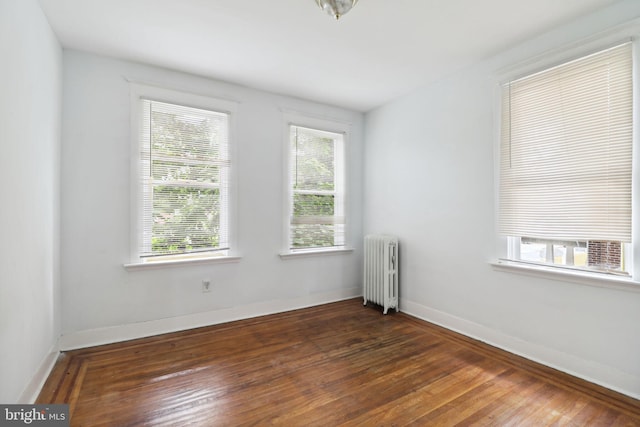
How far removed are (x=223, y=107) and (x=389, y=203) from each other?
7.85 feet

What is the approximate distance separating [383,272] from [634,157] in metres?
2.43

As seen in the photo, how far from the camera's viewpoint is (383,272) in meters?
3.72

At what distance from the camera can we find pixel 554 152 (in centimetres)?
242

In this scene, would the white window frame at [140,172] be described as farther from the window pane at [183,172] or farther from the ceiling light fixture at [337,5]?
the ceiling light fixture at [337,5]

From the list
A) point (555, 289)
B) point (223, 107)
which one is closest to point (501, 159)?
point (555, 289)

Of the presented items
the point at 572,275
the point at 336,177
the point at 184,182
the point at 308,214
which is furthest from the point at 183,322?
the point at 572,275

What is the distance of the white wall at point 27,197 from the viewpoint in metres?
1.61

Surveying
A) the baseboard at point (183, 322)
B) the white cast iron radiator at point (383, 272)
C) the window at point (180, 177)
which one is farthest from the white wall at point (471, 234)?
the window at point (180, 177)

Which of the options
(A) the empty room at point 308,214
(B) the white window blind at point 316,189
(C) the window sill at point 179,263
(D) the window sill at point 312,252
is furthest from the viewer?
(B) the white window blind at point 316,189

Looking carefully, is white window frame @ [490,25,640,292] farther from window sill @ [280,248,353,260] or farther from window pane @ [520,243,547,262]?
window sill @ [280,248,353,260]

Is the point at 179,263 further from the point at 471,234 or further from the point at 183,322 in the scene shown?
the point at 471,234

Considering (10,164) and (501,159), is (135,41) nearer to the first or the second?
(10,164)

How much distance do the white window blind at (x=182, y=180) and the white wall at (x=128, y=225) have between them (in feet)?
0.54

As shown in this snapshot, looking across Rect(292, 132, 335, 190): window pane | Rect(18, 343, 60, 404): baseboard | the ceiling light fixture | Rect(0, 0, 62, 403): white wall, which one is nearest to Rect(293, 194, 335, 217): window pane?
Rect(292, 132, 335, 190): window pane
